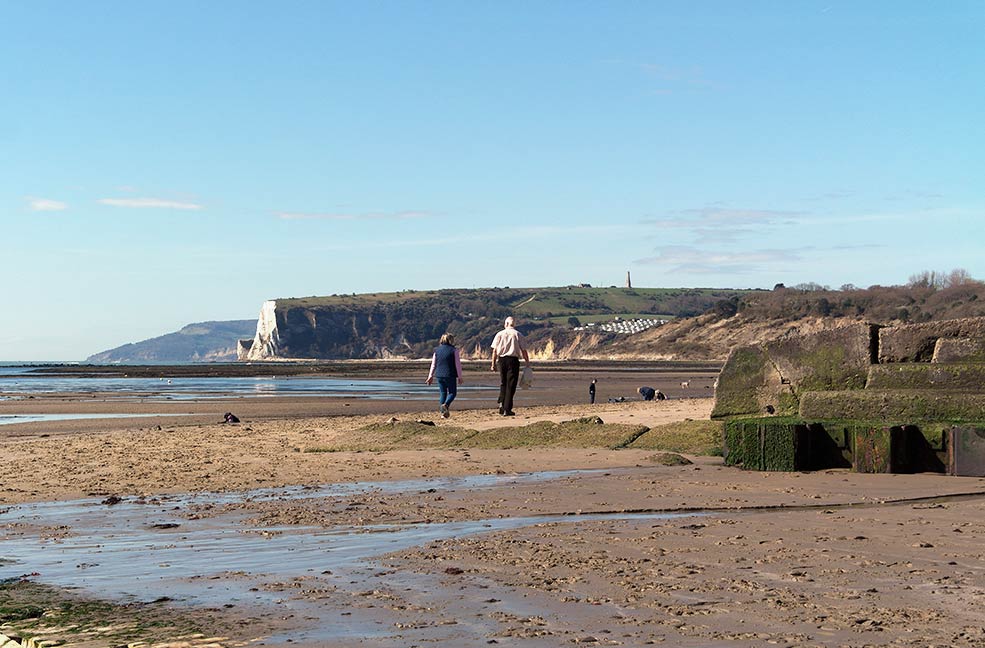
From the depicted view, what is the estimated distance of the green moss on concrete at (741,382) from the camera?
498 inches

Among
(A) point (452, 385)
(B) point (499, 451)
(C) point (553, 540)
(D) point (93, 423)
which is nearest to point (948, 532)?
(C) point (553, 540)

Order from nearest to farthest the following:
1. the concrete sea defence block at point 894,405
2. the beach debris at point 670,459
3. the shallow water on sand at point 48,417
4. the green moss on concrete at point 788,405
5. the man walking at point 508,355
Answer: the concrete sea defence block at point 894,405, the beach debris at point 670,459, the green moss on concrete at point 788,405, the man walking at point 508,355, the shallow water on sand at point 48,417

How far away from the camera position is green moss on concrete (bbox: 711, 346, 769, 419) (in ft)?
41.5

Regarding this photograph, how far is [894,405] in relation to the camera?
10.8 m

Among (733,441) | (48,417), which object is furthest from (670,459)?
(48,417)

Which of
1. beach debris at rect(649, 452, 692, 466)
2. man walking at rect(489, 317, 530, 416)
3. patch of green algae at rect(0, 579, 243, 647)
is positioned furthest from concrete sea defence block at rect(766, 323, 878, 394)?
patch of green algae at rect(0, 579, 243, 647)

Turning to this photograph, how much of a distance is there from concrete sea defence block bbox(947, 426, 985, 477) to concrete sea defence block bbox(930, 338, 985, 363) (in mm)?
1034

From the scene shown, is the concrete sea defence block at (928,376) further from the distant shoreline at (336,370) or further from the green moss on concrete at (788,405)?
the distant shoreline at (336,370)

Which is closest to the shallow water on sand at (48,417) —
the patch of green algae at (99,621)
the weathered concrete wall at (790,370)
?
the weathered concrete wall at (790,370)

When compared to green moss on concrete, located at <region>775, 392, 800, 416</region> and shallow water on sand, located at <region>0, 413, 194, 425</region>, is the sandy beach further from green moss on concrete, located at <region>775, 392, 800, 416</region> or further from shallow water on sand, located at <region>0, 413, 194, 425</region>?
shallow water on sand, located at <region>0, 413, 194, 425</region>

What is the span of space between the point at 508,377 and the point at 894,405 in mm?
8590

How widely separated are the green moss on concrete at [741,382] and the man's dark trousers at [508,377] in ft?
18.7

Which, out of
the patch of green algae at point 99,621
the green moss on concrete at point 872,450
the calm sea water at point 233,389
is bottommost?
the calm sea water at point 233,389

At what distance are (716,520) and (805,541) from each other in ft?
3.39
